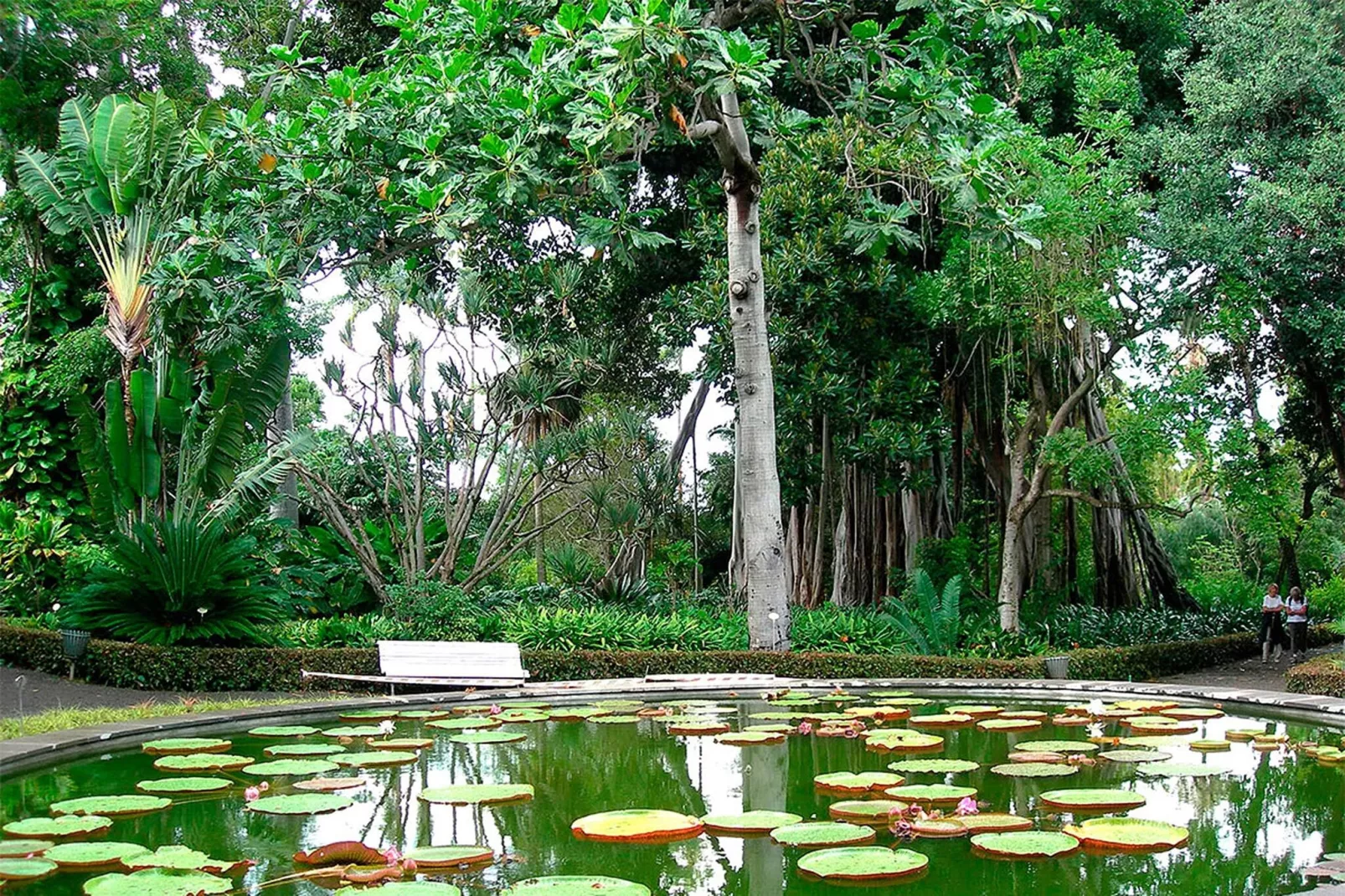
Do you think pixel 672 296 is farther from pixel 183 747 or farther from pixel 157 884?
pixel 157 884

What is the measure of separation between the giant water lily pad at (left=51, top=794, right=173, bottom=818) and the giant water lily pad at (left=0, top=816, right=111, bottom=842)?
15 cm

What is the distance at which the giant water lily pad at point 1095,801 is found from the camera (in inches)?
155

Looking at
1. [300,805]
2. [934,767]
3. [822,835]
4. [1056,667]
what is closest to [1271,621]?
[1056,667]

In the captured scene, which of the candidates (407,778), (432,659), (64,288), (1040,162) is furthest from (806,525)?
(407,778)

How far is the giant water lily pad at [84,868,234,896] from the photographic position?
3.00 m

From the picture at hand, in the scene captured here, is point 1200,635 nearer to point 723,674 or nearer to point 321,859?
point 723,674

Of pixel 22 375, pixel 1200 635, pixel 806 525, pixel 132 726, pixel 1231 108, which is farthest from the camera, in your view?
pixel 806 525

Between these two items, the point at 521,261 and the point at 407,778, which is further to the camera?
the point at 521,261

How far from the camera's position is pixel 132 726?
19.7ft

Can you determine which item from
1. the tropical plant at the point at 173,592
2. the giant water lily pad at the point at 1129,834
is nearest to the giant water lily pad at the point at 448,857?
the giant water lily pad at the point at 1129,834

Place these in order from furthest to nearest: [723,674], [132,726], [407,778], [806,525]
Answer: [806,525] → [723,674] → [132,726] → [407,778]

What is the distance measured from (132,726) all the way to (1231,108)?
37.2ft

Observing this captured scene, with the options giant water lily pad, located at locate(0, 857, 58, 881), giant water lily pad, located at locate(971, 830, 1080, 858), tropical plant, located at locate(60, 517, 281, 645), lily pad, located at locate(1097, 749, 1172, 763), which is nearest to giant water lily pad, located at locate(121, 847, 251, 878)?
giant water lily pad, located at locate(0, 857, 58, 881)

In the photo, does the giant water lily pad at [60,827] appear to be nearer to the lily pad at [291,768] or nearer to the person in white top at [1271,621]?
the lily pad at [291,768]
